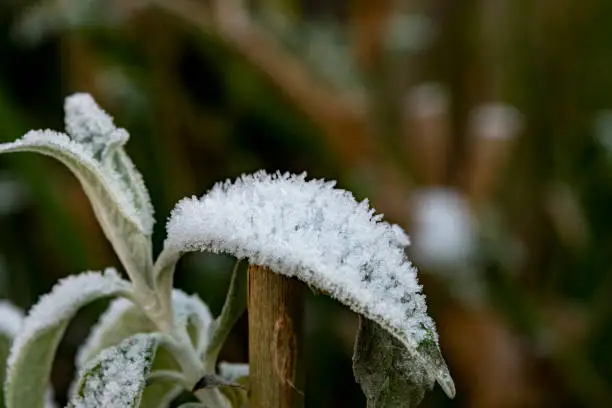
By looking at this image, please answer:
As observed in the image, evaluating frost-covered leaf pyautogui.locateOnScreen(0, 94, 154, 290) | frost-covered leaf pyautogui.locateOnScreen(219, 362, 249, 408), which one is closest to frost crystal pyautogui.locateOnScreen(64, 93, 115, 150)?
frost-covered leaf pyautogui.locateOnScreen(0, 94, 154, 290)

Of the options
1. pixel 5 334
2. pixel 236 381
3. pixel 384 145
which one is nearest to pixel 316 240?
pixel 236 381

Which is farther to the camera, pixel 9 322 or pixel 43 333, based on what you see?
pixel 9 322

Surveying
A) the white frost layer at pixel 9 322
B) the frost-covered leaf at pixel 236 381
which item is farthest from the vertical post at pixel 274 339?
the white frost layer at pixel 9 322

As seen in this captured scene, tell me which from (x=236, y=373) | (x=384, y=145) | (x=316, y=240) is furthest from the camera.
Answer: (x=384, y=145)

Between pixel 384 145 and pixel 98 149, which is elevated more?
pixel 384 145

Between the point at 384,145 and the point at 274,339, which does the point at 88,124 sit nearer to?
the point at 274,339

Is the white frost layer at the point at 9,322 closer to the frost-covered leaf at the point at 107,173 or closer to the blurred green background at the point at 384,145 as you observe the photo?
the frost-covered leaf at the point at 107,173
